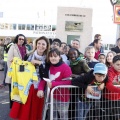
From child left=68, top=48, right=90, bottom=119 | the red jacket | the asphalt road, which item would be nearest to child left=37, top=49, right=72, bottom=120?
child left=68, top=48, right=90, bottom=119

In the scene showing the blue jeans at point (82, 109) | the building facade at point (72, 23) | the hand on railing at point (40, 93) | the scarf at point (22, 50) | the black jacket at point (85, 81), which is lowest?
the blue jeans at point (82, 109)

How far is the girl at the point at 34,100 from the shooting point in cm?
442

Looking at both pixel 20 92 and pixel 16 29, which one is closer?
pixel 20 92

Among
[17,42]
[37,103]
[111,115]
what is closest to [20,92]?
[37,103]

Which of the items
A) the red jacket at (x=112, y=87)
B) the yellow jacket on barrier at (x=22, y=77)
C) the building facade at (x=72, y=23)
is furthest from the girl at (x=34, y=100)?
the building facade at (x=72, y=23)

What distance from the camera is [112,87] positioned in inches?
153

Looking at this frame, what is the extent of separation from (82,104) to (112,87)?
0.69m

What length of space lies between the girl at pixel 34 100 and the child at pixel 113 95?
1.18m

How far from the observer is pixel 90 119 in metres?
4.31

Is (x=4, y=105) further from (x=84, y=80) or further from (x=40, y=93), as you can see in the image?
(x=84, y=80)

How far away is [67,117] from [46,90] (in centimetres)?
58

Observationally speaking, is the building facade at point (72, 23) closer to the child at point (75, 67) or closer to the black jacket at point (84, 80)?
the child at point (75, 67)

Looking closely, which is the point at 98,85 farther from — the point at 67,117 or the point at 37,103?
the point at 37,103

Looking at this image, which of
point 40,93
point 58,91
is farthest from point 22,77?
point 58,91
